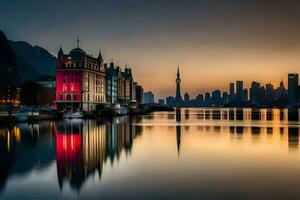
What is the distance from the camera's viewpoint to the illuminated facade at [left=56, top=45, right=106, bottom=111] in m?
150

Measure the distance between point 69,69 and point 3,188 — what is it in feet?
443

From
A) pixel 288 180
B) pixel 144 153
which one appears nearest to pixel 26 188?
pixel 288 180

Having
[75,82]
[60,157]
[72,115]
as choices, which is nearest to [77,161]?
[60,157]

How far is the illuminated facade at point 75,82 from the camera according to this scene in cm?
15025

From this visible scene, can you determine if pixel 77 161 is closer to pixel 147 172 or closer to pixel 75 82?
pixel 147 172

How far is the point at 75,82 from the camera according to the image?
501 ft

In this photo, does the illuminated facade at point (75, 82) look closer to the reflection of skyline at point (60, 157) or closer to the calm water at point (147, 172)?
the reflection of skyline at point (60, 157)

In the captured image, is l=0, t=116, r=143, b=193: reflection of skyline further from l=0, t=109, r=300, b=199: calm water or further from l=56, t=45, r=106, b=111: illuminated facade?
l=56, t=45, r=106, b=111: illuminated facade

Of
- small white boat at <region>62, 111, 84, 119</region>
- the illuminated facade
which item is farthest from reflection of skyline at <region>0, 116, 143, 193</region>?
the illuminated facade

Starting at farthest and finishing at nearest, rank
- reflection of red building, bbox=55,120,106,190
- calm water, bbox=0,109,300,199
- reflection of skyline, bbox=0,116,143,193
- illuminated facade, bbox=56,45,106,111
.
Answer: illuminated facade, bbox=56,45,106,111 < reflection of skyline, bbox=0,116,143,193 < reflection of red building, bbox=55,120,106,190 < calm water, bbox=0,109,300,199

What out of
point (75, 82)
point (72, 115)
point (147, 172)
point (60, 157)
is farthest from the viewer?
point (75, 82)

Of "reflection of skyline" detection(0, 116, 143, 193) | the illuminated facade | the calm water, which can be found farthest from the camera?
the illuminated facade

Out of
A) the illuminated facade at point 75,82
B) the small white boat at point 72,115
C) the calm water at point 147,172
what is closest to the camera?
the calm water at point 147,172

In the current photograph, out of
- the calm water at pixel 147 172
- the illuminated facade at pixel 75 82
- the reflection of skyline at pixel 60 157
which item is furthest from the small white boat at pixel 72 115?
the calm water at pixel 147 172
